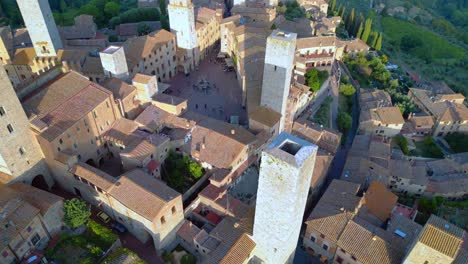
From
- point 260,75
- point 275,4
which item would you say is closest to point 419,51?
point 275,4

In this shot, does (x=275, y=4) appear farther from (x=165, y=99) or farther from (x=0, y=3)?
(x=0, y=3)

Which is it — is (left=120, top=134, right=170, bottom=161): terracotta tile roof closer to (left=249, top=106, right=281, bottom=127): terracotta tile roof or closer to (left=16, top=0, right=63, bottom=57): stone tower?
(left=249, top=106, right=281, bottom=127): terracotta tile roof

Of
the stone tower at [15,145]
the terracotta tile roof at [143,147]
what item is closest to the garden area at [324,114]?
the terracotta tile roof at [143,147]

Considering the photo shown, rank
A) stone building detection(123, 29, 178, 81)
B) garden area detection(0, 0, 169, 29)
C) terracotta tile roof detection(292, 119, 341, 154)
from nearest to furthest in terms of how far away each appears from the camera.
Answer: terracotta tile roof detection(292, 119, 341, 154) < stone building detection(123, 29, 178, 81) < garden area detection(0, 0, 169, 29)

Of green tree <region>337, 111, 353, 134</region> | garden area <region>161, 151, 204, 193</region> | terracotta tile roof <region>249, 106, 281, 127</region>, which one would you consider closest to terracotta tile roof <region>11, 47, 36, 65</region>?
garden area <region>161, 151, 204, 193</region>

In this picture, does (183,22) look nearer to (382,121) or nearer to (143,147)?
(143,147)
